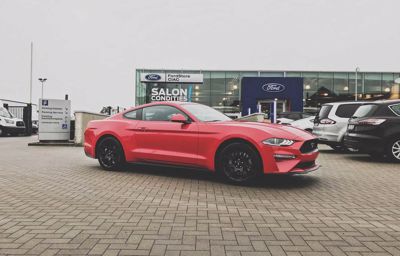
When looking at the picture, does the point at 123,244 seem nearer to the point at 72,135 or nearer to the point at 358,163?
the point at 358,163

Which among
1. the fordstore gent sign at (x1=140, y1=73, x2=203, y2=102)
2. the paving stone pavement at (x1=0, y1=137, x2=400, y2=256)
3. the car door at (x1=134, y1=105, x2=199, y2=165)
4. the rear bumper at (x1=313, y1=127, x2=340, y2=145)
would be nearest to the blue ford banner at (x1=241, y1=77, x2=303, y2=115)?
the fordstore gent sign at (x1=140, y1=73, x2=203, y2=102)

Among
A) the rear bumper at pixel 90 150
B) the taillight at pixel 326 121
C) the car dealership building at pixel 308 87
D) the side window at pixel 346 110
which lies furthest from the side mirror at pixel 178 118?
the car dealership building at pixel 308 87

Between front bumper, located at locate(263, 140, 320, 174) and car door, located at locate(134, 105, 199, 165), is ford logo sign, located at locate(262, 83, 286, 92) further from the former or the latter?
front bumper, located at locate(263, 140, 320, 174)

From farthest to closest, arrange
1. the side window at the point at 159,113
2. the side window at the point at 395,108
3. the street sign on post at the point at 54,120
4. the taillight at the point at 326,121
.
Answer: the street sign on post at the point at 54,120
the taillight at the point at 326,121
the side window at the point at 395,108
the side window at the point at 159,113

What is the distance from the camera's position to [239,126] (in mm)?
6250

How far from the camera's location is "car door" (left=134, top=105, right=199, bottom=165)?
21.8ft

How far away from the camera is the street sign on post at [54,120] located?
15719 mm

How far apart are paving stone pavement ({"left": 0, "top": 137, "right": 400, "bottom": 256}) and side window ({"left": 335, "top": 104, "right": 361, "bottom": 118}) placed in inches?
181

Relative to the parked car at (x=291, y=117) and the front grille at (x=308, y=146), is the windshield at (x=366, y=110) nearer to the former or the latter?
the front grille at (x=308, y=146)

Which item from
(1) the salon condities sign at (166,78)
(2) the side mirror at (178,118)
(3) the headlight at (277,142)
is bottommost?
(3) the headlight at (277,142)

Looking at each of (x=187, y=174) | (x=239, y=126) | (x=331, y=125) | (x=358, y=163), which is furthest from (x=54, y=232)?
(x=331, y=125)

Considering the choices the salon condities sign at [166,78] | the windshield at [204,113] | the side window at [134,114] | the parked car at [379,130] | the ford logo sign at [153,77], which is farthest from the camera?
the ford logo sign at [153,77]

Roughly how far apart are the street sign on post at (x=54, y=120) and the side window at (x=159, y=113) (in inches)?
386

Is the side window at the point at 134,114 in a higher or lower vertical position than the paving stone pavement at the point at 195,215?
higher
